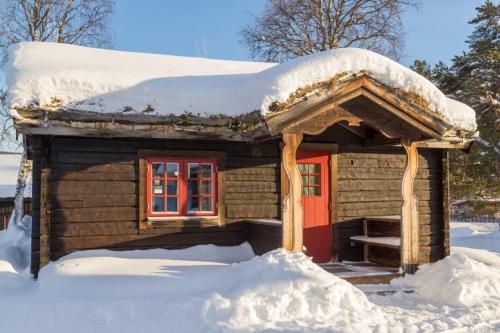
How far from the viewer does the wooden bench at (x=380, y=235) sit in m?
8.66

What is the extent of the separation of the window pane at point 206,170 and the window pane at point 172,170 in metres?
0.46

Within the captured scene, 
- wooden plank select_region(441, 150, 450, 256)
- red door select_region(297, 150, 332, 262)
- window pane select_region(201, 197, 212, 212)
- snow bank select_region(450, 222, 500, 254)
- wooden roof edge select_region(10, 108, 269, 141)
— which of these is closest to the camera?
wooden roof edge select_region(10, 108, 269, 141)

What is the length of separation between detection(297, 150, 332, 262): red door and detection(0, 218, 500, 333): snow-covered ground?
6.57ft

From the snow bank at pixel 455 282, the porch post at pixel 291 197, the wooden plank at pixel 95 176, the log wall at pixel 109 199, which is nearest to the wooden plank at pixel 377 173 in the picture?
the log wall at pixel 109 199

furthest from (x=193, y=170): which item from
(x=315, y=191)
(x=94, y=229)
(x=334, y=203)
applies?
(x=334, y=203)

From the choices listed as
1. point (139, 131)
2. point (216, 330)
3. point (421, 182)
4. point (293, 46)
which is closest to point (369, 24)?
point (293, 46)

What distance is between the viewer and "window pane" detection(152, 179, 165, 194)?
825 centimetres

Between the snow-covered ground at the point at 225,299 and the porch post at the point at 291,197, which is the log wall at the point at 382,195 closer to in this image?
the snow-covered ground at the point at 225,299

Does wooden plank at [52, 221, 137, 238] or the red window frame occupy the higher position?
the red window frame

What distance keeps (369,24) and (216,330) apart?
66.8 feet

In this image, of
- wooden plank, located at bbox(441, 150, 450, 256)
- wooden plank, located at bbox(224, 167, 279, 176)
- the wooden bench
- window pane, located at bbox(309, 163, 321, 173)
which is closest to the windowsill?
wooden plank, located at bbox(224, 167, 279, 176)

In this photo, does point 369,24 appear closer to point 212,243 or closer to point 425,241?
point 425,241

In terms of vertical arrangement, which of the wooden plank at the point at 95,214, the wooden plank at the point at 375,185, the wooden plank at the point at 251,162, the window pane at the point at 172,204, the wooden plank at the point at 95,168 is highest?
the wooden plank at the point at 251,162

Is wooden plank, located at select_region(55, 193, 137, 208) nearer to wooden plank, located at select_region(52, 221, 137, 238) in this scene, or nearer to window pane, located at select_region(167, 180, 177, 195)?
wooden plank, located at select_region(52, 221, 137, 238)
